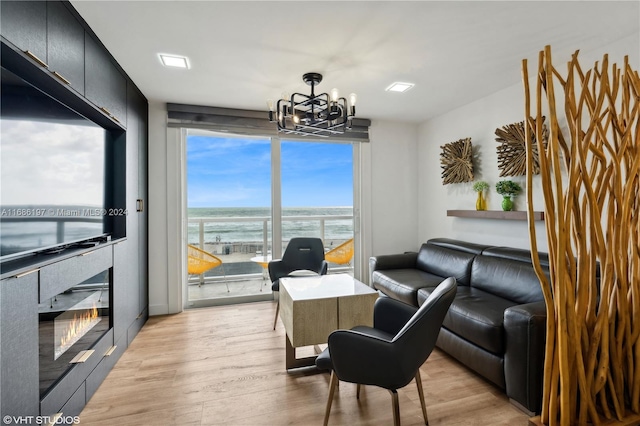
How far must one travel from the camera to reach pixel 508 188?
9.95 ft

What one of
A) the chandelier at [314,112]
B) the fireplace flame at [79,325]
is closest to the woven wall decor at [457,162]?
the chandelier at [314,112]

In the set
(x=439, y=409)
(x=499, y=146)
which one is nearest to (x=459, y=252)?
(x=499, y=146)

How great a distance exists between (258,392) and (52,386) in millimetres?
1148

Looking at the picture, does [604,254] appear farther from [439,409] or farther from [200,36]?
[200,36]

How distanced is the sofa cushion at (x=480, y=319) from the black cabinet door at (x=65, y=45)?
3019 millimetres

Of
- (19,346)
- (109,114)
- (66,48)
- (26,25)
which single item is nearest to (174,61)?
(109,114)

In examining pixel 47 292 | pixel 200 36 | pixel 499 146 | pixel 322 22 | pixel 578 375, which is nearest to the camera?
pixel 578 375

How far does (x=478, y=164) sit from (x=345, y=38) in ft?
7.45

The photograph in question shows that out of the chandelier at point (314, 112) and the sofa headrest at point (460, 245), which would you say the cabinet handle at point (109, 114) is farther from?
the sofa headrest at point (460, 245)

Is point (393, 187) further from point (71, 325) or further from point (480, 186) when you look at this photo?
point (71, 325)

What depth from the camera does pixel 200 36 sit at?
7.22 ft

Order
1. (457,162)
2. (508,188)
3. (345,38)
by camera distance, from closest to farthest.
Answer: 1. (345,38)
2. (508,188)
3. (457,162)

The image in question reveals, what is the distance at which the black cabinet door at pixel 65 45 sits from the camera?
5.41 feet

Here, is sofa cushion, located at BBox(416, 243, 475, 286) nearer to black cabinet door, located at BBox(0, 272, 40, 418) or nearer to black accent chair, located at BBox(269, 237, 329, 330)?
black accent chair, located at BBox(269, 237, 329, 330)
